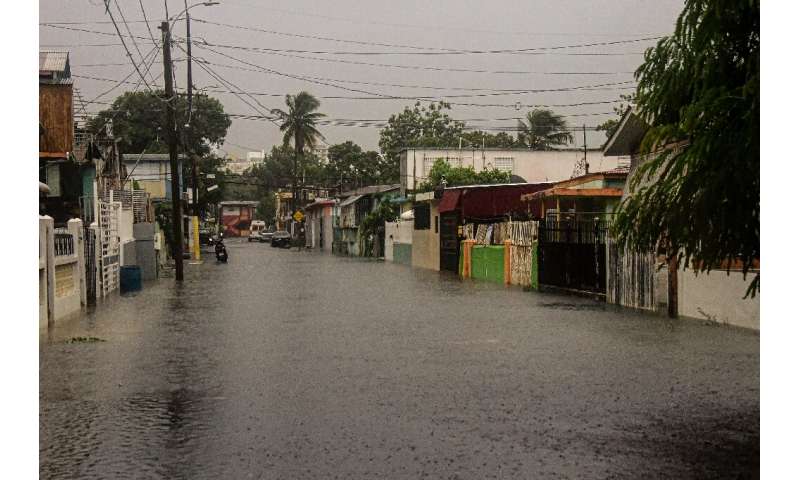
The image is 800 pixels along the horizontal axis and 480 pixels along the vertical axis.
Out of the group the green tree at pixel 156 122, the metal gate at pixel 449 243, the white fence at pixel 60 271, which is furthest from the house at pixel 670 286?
the green tree at pixel 156 122

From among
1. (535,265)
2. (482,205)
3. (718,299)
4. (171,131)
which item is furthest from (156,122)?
(718,299)

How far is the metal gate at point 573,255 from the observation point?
2416 cm

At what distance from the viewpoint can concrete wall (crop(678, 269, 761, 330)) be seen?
16625 millimetres

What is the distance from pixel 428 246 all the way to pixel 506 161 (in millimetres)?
15952

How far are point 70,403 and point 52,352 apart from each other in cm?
453

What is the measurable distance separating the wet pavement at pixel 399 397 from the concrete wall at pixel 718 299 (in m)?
0.44

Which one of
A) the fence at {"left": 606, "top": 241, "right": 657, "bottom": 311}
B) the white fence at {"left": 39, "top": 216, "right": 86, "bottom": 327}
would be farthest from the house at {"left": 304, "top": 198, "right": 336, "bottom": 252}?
the fence at {"left": 606, "top": 241, "right": 657, "bottom": 311}

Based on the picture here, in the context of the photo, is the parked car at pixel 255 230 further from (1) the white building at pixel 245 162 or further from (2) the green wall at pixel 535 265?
(2) the green wall at pixel 535 265

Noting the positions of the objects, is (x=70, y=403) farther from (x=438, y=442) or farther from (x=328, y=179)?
(x=328, y=179)

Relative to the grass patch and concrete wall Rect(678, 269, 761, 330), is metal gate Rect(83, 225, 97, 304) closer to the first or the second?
the grass patch

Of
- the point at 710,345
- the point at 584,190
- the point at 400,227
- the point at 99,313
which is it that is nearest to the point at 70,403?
the point at 710,345

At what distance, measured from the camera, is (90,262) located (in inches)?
Answer: 970

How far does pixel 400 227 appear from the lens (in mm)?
57406

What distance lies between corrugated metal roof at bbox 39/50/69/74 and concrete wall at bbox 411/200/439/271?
68.5 feet
